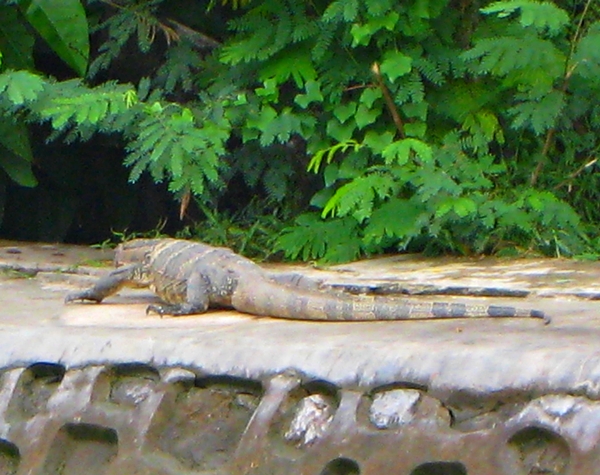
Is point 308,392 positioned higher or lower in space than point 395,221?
lower

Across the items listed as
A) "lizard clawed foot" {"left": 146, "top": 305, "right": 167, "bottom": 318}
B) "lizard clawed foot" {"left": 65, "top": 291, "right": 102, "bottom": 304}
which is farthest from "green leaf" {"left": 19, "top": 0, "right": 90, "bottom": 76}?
"lizard clawed foot" {"left": 146, "top": 305, "right": 167, "bottom": 318}

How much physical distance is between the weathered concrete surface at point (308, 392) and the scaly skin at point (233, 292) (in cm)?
9

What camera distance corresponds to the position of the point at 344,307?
4.33 m

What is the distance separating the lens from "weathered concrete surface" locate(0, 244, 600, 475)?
3244mm

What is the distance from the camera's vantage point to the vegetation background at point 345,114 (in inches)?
263

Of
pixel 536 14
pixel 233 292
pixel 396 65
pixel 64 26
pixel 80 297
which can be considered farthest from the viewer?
pixel 64 26

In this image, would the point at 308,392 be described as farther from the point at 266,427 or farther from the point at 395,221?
the point at 395,221

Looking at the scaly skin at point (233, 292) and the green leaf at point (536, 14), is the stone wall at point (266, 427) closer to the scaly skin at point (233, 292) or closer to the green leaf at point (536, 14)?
the scaly skin at point (233, 292)

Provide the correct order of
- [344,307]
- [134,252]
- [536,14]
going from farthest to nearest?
[536,14], [134,252], [344,307]

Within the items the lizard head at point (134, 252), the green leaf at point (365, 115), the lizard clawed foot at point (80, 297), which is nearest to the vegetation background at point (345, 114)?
the green leaf at point (365, 115)

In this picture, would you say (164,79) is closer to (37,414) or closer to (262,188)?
(262,188)

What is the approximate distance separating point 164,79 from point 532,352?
5.32 metres

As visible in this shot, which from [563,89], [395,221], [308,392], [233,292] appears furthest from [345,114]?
[308,392]

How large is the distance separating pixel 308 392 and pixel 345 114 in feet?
12.4
